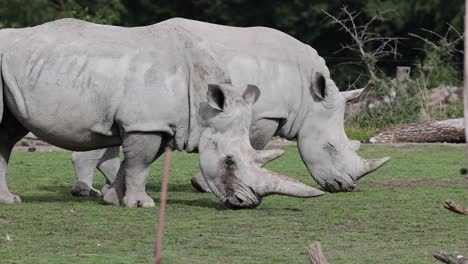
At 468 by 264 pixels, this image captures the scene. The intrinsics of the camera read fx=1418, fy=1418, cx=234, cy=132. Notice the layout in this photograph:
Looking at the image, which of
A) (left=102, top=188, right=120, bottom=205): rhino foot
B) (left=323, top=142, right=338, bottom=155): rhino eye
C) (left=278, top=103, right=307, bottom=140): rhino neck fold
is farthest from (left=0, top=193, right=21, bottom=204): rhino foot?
(left=323, top=142, right=338, bottom=155): rhino eye

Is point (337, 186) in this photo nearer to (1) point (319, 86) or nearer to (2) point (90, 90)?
(1) point (319, 86)

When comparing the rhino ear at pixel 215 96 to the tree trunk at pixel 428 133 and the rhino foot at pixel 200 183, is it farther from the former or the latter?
the tree trunk at pixel 428 133

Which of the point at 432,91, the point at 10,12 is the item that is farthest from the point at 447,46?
the point at 10,12

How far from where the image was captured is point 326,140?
39.0 feet

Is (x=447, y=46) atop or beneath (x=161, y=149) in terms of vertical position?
beneath

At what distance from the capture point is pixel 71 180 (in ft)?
45.1

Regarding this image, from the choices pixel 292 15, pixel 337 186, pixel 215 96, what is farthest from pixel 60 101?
pixel 292 15

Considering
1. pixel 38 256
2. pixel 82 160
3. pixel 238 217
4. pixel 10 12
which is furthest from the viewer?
pixel 10 12

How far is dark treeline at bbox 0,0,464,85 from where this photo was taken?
31172 millimetres

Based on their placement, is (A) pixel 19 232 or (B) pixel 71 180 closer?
(A) pixel 19 232

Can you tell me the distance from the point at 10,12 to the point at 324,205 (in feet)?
70.9

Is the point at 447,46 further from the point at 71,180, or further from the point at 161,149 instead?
the point at 161,149

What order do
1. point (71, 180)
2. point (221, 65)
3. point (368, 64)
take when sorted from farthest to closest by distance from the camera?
point (368, 64), point (71, 180), point (221, 65)

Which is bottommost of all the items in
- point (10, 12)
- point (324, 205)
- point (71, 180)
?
point (10, 12)
